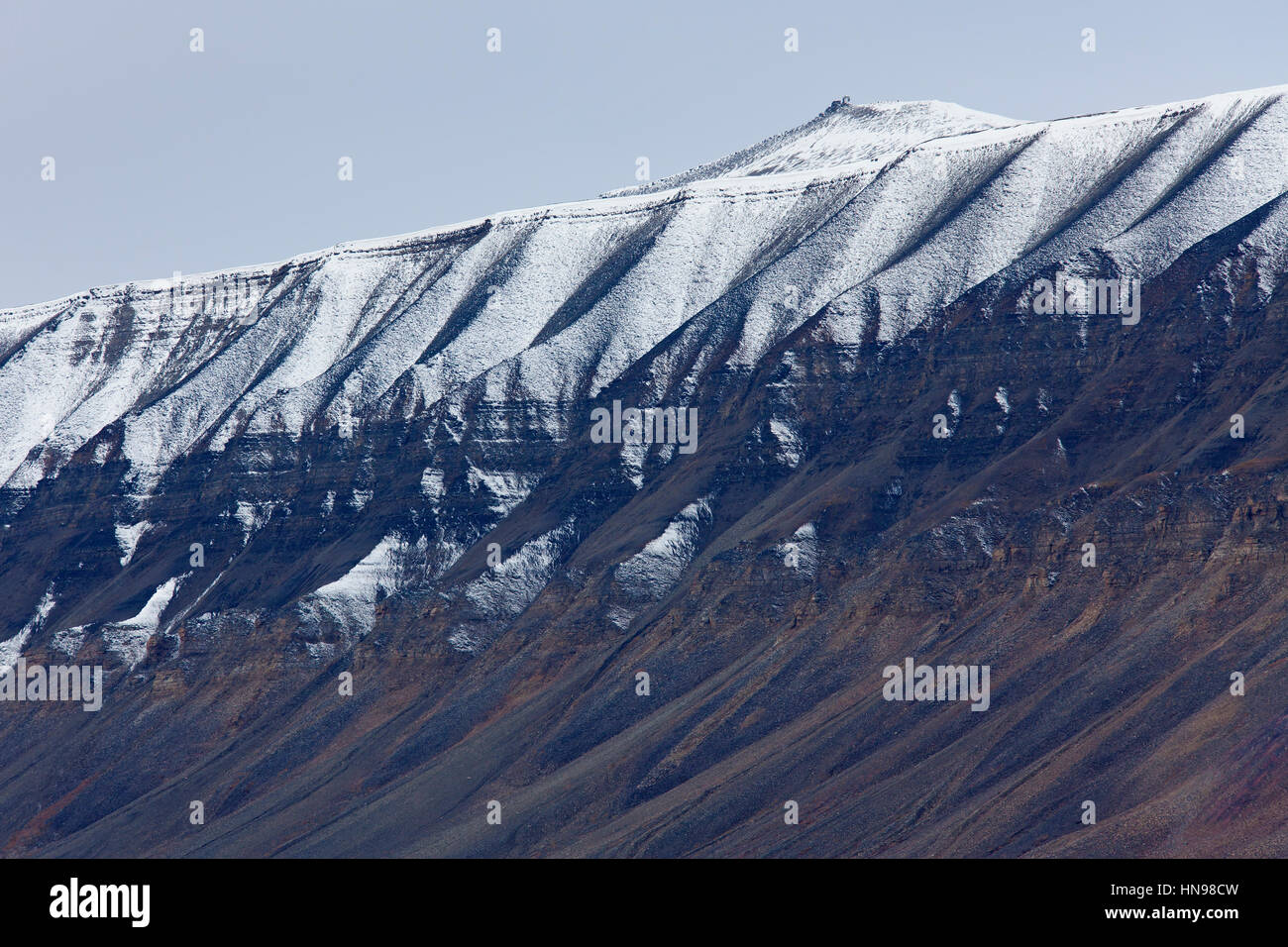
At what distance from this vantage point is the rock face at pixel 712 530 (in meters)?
64.2

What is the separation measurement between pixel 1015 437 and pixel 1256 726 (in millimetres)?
33774

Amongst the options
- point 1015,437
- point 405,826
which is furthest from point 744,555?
point 405,826

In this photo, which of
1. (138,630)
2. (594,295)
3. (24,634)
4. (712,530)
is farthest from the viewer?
(24,634)

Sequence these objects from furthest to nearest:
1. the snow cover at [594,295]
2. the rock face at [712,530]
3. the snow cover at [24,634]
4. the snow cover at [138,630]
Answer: the snow cover at [24,634] → the snow cover at [138,630] → the snow cover at [594,295] → the rock face at [712,530]

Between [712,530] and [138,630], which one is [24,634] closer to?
[138,630]

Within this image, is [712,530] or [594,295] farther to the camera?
[594,295]

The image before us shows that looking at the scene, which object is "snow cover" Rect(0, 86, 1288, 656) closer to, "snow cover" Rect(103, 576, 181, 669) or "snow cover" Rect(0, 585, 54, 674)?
"snow cover" Rect(103, 576, 181, 669)

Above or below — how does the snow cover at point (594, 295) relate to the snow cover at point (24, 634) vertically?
above

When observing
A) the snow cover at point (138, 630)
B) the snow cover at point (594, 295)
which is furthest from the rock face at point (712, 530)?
the snow cover at point (594, 295)

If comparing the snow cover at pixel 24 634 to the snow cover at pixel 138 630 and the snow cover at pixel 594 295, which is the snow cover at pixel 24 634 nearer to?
the snow cover at pixel 594 295

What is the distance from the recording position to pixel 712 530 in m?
93.4

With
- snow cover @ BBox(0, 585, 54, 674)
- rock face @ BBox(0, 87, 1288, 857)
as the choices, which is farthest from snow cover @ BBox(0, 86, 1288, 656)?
snow cover @ BBox(0, 585, 54, 674)

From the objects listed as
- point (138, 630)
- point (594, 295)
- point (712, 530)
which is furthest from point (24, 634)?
point (712, 530)
